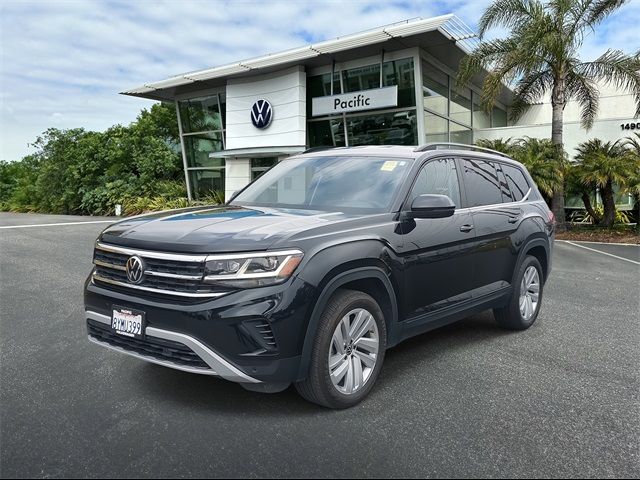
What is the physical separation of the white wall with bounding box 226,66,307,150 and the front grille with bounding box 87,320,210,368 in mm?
19451

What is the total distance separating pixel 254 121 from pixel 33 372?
20745mm

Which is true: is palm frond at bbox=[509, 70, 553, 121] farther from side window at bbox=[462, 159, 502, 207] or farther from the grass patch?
side window at bbox=[462, 159, 502, 207]

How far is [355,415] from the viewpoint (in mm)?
3336

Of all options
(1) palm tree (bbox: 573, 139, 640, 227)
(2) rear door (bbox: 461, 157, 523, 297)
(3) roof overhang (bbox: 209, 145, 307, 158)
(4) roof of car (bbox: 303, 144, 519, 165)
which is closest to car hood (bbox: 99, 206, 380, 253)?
(4) roof of car (bbox: 303, 144, 519, 165)

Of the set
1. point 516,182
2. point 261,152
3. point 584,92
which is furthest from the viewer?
point 261,152

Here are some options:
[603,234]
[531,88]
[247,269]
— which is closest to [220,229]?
[247,269]

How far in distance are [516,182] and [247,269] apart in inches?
147

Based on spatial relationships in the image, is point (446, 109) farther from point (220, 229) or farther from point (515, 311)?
point (220, 229)

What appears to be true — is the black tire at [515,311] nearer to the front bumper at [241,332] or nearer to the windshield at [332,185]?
the windshield at [332,185]

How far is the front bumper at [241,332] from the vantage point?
9.73 ft

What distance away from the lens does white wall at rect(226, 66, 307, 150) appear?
72.9 feet

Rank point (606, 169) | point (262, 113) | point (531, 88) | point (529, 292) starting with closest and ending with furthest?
1. point (529, 292)
2. point (606, 169)
3. point (531, 88)
4. point (262, 113)

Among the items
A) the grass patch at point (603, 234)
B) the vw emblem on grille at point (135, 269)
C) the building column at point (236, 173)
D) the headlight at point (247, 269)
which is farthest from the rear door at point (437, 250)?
the building column at point (236, 173)

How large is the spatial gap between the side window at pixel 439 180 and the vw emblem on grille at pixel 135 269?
2.02 meters
